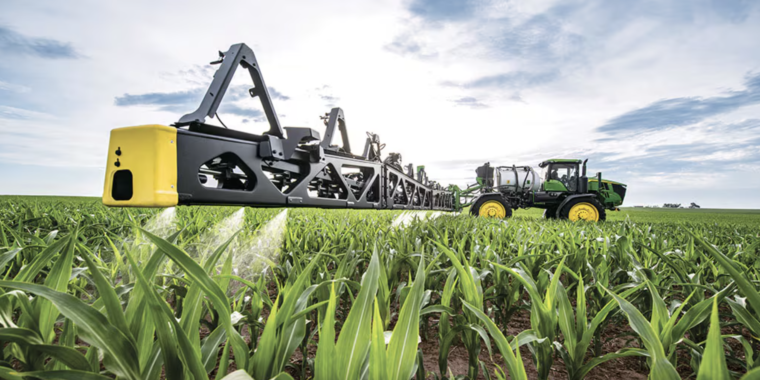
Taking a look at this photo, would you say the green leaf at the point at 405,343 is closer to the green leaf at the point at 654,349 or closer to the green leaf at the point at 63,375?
the green leaf at the point at 654,349

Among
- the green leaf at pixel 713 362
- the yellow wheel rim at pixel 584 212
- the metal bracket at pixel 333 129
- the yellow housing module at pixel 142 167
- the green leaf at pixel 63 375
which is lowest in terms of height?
the green leaf at pixel 63 375

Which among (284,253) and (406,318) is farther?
(284,253)

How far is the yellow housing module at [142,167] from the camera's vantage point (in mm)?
2730

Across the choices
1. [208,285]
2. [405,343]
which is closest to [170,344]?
[208,285]

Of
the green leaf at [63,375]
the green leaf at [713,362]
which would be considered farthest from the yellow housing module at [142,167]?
the green leaf at [713,362]

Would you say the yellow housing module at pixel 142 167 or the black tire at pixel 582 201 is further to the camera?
the black tire at pixel 582 201

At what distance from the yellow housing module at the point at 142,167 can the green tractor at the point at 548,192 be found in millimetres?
10970

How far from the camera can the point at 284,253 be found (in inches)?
113

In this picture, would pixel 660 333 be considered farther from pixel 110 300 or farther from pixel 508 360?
pixel 110 300

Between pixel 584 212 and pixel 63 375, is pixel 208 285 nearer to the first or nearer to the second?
pixel 63 375

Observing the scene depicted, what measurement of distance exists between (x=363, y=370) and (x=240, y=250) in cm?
288

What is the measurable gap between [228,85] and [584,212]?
11499 millimetres

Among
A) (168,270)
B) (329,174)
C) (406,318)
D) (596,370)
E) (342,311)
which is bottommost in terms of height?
(596,370)

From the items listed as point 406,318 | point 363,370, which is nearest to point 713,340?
point 406,318
